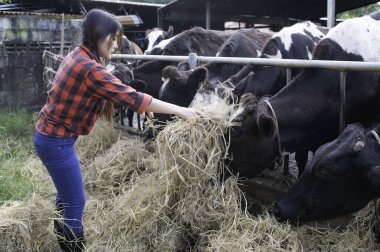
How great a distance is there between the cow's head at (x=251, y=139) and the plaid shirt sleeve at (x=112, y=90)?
0.82 m

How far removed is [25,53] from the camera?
31.0 ft

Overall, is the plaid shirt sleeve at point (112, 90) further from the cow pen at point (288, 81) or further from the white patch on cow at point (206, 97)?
the cow pen at point (288, 81)

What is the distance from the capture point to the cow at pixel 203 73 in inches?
182

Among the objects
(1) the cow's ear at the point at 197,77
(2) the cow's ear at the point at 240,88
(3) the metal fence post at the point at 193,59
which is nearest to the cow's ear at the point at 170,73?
(1) the cow's ear at the point at 197,77

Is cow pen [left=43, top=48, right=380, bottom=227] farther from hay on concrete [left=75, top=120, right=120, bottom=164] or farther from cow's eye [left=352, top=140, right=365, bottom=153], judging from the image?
hay on concrete [left=75, top=120, right=120, bottom=164]

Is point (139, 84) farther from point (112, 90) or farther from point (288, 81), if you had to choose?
point (112, 90)

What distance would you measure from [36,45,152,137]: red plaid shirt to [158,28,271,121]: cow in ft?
5.21

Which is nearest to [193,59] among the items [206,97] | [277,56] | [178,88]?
[178,88]

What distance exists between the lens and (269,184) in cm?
371

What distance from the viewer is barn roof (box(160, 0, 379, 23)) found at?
43.0 ft

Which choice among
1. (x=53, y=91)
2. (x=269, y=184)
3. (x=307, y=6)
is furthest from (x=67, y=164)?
(x=307, y=6)

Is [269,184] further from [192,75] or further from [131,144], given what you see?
[131,144]

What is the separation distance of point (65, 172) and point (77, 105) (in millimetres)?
492

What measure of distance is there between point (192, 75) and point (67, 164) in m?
1.99
